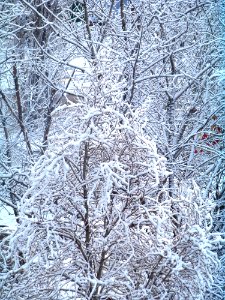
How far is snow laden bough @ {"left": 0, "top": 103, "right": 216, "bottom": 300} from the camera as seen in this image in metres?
3.10

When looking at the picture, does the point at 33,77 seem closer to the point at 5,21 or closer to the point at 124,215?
the point at 5,21

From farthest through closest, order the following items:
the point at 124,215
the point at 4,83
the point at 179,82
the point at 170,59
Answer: the point at 4,83, the point at 179,82, the point at 170,59, the point at 124,215

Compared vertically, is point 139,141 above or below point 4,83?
below

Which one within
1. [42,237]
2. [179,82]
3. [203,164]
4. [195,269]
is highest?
[179,82]

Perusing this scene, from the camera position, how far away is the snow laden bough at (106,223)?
3.10m

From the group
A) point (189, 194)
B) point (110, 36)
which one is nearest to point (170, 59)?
point (110, 36)

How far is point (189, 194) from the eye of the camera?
3.45 m

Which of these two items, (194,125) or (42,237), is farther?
(194,125)

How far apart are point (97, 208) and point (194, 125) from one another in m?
3.33

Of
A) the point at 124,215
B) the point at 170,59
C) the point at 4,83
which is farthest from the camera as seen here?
the point at 4,83

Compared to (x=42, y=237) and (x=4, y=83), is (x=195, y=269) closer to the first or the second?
(x=42, y=237)

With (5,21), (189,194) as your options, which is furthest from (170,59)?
(189,194)

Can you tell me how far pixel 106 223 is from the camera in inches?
136

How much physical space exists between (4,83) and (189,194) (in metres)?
5.38
